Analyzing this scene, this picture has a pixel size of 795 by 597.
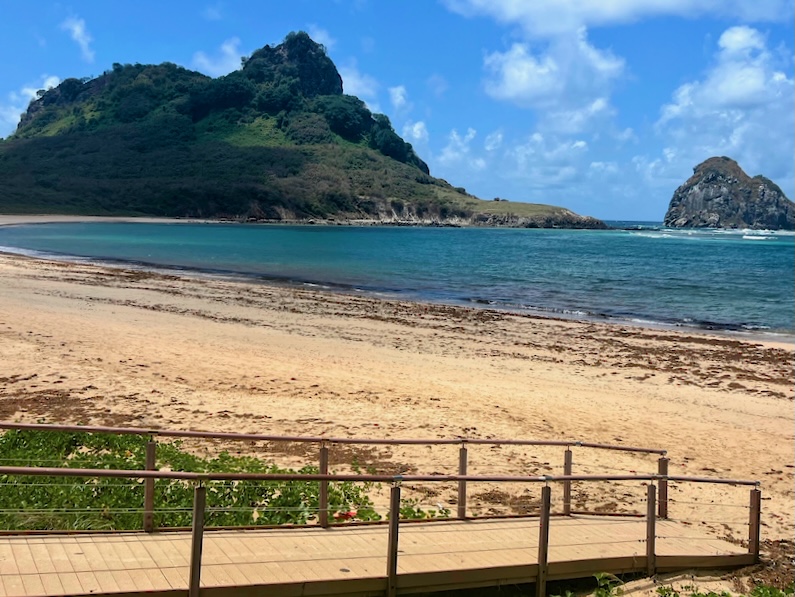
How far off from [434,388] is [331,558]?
896 cm

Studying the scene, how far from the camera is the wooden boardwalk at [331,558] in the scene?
17.0 ft

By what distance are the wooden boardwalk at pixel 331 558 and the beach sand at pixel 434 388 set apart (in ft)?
4.88

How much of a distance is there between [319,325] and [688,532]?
54.6 ft

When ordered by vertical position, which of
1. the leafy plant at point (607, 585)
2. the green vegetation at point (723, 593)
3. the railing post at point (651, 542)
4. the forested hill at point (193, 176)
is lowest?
the green vegetation at point (723, 593)

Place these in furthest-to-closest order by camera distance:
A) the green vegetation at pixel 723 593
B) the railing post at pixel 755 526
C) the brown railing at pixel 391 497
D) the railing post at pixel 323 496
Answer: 1. the railing post at pixel 755 526
2. the railing post at pixel 323 496
3. the green vegetation at pixel 723 593
4. the brown railing at pixel 391 497

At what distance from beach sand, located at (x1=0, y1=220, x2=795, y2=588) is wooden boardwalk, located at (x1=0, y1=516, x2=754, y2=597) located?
1.49 metres

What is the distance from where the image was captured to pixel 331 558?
5.97 m

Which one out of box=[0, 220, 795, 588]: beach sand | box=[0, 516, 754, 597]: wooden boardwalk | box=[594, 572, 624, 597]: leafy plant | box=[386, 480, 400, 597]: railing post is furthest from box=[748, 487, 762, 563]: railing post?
box=[386, 480, 400, 597]: railing post

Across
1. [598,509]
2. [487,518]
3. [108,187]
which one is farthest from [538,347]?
[108,187]

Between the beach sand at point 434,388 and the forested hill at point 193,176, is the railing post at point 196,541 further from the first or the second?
the forested hill at point 193,176

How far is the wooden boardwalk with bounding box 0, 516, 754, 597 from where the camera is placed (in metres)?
5.17

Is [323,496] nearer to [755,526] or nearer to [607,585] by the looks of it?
[607,585]

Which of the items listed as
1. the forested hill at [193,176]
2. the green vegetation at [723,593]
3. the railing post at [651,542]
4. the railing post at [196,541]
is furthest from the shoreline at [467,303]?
the forested hill at [193,176]

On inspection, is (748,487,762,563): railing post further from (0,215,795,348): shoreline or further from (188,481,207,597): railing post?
(0,215,795,348): shoreline
